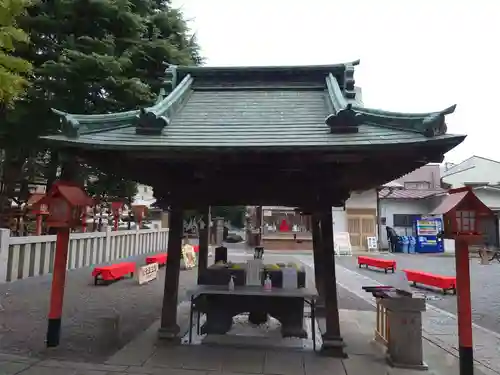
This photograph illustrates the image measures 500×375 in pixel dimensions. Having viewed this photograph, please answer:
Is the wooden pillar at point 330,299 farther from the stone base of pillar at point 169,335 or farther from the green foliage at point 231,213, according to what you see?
the green foliage at point 231,213

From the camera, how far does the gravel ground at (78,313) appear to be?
5746mm

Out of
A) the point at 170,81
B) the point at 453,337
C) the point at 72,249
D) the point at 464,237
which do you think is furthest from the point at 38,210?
the point at 453,337

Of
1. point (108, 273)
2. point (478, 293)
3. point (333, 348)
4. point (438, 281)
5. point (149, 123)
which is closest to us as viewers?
point (149, 123)

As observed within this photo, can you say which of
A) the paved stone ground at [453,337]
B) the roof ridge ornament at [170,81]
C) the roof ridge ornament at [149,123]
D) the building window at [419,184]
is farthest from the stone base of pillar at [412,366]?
the building window at [419,184]

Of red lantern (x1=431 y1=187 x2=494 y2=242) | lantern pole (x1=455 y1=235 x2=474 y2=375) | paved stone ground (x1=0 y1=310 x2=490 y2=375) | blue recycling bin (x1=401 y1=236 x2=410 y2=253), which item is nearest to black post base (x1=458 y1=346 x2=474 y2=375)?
lantern pole (x1=455 y1=235 x2=474 y2=375)

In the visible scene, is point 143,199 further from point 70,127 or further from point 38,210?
point 70,127

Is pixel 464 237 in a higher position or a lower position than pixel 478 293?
higher

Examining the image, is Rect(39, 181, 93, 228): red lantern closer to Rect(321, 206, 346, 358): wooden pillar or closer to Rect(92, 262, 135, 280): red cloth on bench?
Rect(321, 206, 346, 358): wooden pillar

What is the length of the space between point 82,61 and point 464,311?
10018 millimetres

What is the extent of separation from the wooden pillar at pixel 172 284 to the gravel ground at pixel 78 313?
2.70ft

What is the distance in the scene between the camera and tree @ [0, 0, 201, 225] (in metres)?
9.73

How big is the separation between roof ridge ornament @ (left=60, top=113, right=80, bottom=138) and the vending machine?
28060 millimetres

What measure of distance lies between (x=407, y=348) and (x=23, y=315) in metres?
7.61

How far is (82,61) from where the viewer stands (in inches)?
372
